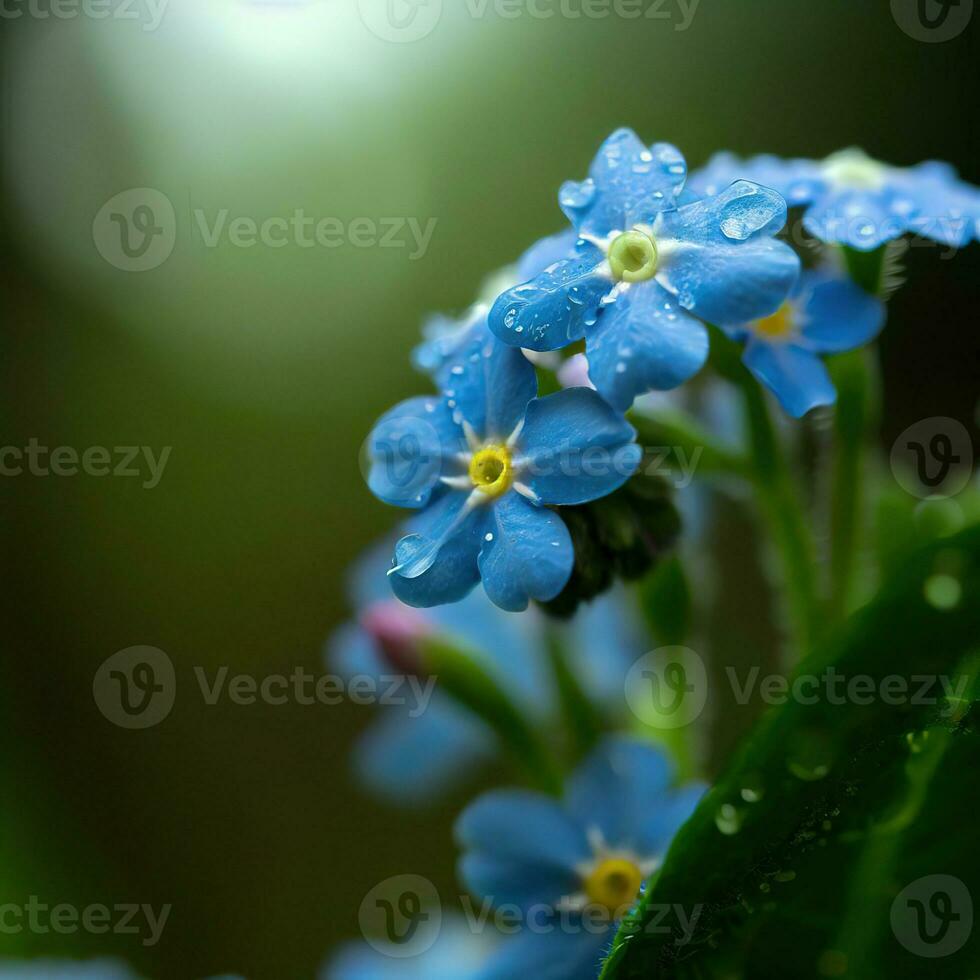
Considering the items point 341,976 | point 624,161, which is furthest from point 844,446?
point 341,976

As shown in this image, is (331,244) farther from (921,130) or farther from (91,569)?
(921,130)

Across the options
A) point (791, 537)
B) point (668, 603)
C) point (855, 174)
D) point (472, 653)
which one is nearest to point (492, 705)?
point (472, 653)

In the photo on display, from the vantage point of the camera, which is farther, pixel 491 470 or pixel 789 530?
pixel 789 530

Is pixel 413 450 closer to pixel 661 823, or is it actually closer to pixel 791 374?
pixel 791 374

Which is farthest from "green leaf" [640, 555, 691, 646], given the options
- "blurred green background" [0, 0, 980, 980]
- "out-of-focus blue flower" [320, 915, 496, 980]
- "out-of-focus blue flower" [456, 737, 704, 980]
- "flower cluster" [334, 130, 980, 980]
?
"blurred green background" [0, 0, 980, 980]

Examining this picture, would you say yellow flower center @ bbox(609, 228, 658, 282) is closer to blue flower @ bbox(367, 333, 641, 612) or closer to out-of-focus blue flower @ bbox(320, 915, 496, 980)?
blue flower @ bbox(367, 333, 641, 612)

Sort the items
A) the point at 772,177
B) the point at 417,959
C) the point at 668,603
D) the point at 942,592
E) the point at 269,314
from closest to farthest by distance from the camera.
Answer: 1. the point at 942,592
2. the point at 772,177
3. the point at 668,603
4. the point at 417,959
5. the point at 269,314
